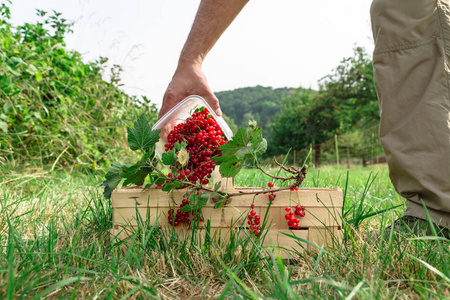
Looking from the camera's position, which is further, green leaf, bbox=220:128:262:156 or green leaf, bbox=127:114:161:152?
green leaf, bbox=127:114:161:152

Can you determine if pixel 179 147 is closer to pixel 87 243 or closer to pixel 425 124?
pixel 87 243

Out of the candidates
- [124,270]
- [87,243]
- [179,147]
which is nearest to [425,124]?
[179,147]

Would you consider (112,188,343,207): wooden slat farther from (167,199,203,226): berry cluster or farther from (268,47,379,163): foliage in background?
(268,47,379,163): foliage in background

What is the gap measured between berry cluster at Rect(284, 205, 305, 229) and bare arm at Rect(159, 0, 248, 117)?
47 cm

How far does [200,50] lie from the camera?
1376 mm

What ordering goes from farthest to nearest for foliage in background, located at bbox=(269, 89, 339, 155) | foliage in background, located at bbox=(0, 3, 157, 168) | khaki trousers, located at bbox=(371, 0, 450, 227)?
foliage in background, located at bbox=(269, 89, 339, 155), foliage in background, located at bbox=(0, 3, 157, 168), khaki trousers, located at bbox=(371, 0, 450, 227)

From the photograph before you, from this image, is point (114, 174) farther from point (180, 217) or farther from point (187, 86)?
point (187, 86)

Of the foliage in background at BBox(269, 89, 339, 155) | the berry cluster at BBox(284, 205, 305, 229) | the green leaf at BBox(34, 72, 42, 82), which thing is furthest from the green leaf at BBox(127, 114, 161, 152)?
the foliage in background at BBox(269, 89, 339, 155)

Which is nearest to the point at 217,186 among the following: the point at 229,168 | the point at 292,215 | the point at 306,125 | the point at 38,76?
the point at 229,168

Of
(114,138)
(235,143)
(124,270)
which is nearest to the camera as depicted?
(124,270)

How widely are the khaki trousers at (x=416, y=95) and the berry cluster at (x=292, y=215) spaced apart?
0.44 meters

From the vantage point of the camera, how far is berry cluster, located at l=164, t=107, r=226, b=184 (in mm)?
1192

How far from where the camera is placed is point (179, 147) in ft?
3.66

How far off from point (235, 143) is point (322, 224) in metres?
0.42
